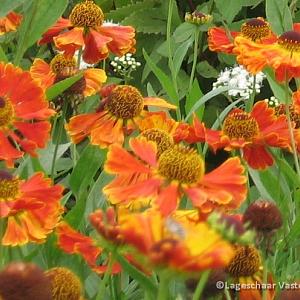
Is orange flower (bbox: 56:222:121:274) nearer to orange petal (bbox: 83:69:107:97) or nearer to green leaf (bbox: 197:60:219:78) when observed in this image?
orange petal (bbox: 83:69:107:97)

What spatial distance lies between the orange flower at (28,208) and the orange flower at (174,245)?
380mm

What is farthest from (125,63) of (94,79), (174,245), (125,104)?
(174,245)

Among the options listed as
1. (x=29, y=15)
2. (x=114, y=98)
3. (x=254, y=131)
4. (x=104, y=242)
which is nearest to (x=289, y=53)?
(x=254, y=131)

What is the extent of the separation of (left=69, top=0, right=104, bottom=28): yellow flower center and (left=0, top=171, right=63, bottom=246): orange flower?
1.75ft

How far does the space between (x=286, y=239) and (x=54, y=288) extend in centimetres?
38

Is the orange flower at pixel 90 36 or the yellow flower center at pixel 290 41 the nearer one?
the yellow flower center at pixel 290 41

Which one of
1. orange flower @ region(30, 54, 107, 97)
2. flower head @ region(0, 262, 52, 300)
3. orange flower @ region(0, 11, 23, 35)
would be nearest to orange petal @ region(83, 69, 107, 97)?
orange flower @ region(30, 54, 107, 97)

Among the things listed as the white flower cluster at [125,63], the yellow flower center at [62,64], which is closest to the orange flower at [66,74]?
A: the yellow flower center at [62,64]

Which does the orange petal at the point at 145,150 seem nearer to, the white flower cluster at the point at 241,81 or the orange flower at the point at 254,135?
the orange flower at the point at 254,135

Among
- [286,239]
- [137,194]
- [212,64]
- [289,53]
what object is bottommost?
[212,64]

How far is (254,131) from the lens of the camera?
1.19m

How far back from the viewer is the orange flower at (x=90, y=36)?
1.38m

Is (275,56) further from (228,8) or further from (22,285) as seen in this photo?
(228,8)

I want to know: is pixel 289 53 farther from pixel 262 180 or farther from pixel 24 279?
pixel 24 279
